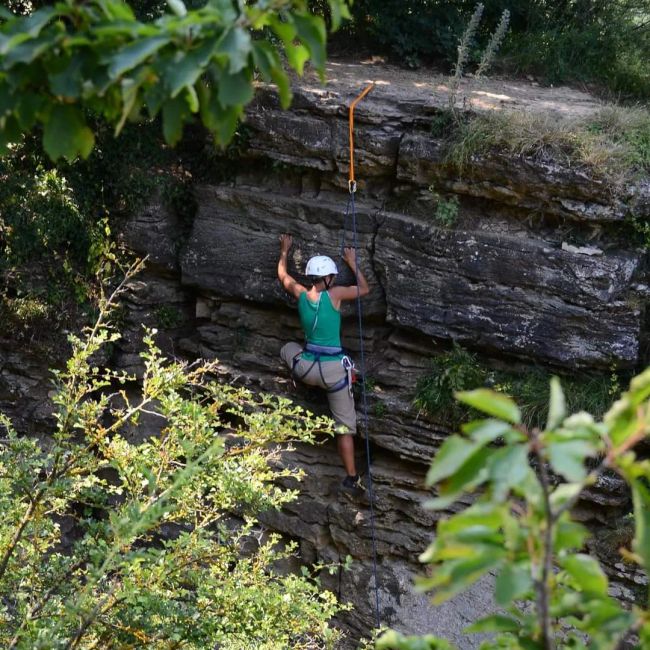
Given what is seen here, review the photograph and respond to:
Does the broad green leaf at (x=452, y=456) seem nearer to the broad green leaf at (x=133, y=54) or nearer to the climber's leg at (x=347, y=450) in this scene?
the broad green leaf at (x=133, y=54)

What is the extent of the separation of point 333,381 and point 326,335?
0.36 m

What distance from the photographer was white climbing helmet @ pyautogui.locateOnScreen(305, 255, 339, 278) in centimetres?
644

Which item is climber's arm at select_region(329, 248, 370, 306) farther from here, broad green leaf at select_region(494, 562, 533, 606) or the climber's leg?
broad green leaf at select_region(494, 562, 533, 606)

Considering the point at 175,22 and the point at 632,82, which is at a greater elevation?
the point at 175,22

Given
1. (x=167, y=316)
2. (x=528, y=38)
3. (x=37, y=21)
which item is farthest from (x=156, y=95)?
(x=528, y=38)

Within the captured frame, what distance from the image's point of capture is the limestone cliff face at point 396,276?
20.5ft

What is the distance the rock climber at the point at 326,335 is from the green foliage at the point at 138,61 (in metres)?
4.51

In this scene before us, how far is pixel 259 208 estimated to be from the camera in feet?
23.4

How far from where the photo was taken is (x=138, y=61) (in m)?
1.70

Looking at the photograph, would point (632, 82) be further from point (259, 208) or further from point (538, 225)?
point (259, 208)

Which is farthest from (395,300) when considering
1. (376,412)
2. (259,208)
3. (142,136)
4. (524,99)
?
(142,136)

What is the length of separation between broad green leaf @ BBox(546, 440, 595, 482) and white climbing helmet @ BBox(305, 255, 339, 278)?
17.1ft

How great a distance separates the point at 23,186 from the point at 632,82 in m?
5.44

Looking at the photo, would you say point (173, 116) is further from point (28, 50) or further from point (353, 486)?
point (353, 486)
